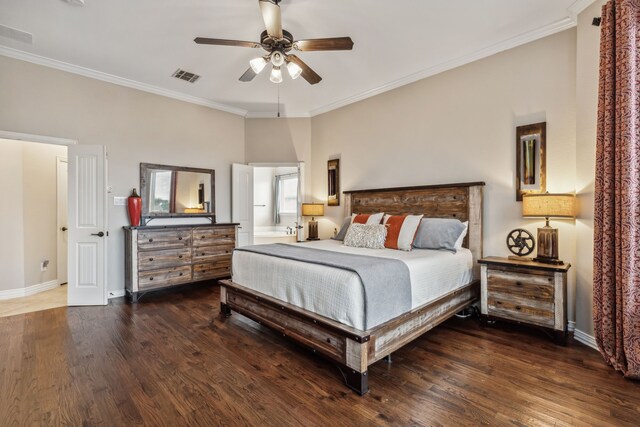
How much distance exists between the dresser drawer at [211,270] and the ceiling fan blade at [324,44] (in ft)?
11.2

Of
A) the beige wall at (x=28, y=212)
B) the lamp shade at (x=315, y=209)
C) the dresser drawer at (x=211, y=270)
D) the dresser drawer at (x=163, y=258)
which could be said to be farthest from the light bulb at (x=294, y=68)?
the beige wall at (x=28, y=212)

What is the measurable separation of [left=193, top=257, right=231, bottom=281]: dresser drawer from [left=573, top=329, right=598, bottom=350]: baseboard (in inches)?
175

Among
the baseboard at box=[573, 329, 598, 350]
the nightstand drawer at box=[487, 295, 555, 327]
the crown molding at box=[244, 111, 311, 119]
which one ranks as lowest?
the baseboard at box=[573, 329, 598, 350]

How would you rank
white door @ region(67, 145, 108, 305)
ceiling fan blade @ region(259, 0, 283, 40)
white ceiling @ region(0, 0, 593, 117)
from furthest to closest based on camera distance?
white door @ region(67, 145, 108, 305) → white ceiling @ region(0, 0, 593, 117) → ceiling fan blade @ region(259, 0, 283, 40)

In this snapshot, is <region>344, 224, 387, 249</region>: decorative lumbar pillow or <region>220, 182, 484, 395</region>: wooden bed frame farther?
<region>344, 224, 387, 249</region>: decorative lumbar pillow

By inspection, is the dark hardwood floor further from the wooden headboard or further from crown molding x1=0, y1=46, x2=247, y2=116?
crown molding x1=0, y1=46, x2=247, y2=116

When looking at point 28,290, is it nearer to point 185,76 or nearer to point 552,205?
point 185,76

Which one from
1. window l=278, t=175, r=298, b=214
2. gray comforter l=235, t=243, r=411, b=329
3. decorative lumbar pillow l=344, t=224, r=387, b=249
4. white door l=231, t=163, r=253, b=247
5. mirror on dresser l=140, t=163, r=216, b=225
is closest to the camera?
gray comforter l=235, t=243, r=411, b=329

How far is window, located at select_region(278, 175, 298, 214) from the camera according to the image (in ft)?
25.0

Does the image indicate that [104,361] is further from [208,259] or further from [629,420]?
[629,420]

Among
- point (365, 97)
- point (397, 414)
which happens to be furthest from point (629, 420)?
point (365, 97)

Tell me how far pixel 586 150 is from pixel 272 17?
115 inches

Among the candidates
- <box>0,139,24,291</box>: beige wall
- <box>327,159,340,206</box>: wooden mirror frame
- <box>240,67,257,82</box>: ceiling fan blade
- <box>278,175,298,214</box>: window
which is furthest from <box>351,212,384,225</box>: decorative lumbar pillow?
<box>0,139,24,291</box>: beige wall

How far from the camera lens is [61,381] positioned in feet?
6.93
